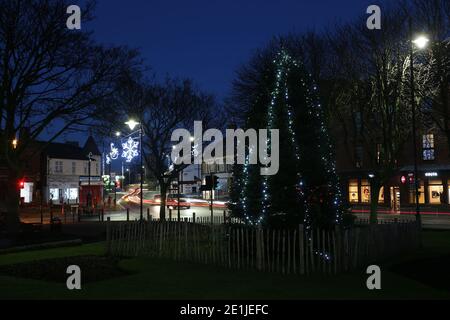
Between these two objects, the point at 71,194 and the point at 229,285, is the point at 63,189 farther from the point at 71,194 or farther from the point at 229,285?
the point at 229,285

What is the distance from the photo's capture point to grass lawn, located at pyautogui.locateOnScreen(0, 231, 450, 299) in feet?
34.3

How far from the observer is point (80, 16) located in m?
23.7

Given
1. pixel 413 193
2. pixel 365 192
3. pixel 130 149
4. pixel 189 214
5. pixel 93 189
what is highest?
pixel 130 149

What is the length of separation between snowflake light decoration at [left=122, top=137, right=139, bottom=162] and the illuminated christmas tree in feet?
40.5

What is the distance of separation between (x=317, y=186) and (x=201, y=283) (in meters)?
4.69

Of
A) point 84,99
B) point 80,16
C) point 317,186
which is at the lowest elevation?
point 317,186

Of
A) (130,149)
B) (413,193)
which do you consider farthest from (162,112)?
(413,193)

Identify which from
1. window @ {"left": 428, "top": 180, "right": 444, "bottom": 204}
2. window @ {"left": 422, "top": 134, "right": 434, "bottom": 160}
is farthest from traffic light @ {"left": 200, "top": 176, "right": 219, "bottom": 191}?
window @ {"left": 428, "top": 180, "right": 444, "bottom": 204}

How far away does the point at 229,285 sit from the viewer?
38.2 ft

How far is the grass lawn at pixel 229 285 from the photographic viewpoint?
1045 centimetres

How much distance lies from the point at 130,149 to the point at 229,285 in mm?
16339
